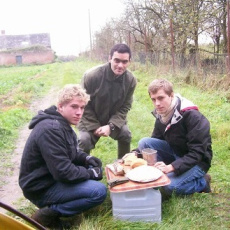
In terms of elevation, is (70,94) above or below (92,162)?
above

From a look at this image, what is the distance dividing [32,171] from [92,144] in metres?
1.43

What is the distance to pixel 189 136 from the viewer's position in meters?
3.30

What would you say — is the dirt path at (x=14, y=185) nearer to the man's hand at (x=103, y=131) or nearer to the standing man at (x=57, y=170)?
the standing man at (x=57, y=170)

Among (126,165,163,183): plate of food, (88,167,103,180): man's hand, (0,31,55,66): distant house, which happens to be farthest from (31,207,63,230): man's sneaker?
(0,31,55,66): distant house

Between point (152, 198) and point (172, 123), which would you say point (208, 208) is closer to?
point (152, 198)

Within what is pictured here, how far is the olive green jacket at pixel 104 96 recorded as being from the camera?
4199 mm

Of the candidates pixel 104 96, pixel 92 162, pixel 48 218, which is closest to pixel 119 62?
pixel 104 96

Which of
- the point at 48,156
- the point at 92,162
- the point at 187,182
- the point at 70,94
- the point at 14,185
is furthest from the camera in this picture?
the point at 14,185

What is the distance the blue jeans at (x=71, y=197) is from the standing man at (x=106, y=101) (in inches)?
46.9

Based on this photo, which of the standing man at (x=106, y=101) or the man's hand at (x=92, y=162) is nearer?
the man's hand at (x=92, y=162)

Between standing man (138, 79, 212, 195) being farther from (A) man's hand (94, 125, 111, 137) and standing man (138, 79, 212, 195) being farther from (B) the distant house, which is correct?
(B) the distant house

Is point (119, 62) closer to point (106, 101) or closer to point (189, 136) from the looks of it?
point (106, 101)

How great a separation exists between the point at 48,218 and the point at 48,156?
63 cm

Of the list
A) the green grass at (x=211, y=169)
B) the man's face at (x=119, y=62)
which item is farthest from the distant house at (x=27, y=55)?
the man's face at (x=119, y=62)
